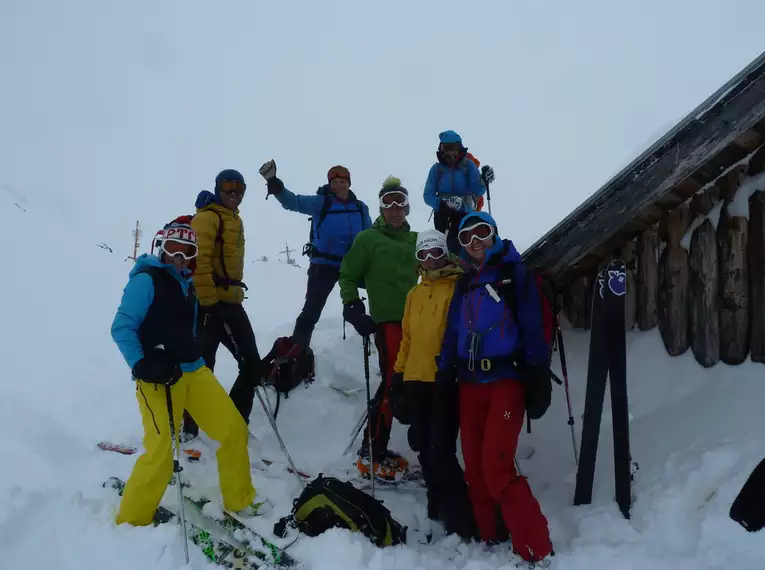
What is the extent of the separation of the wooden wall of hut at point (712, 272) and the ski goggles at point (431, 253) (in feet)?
7.73

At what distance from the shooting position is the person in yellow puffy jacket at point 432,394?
457cm

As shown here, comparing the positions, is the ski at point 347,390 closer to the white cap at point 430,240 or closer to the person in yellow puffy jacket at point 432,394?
the person in yellow puffy jacket at point 432,394

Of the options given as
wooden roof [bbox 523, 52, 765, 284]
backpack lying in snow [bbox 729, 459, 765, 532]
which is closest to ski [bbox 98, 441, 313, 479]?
wooden roof [bbox 523, 52, 765, 284]

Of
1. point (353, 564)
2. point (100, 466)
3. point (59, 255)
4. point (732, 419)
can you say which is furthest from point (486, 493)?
point (59, 255)

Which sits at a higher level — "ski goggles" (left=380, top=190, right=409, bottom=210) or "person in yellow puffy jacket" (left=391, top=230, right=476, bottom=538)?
"ski goggles" (left=380, top=190, right=409, bottom=210)

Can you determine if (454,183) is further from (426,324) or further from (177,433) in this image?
(177,433)

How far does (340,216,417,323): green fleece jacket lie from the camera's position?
227 inches

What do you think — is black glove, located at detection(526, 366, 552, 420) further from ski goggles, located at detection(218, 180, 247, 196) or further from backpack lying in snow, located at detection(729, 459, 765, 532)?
ski goggles, located at detection(218, 180, 247, 196)

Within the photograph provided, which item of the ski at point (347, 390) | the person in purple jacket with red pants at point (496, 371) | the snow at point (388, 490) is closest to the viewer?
the snow at point (388, 490)

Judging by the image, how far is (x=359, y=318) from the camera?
570 cm

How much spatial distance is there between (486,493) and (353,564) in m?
1.20

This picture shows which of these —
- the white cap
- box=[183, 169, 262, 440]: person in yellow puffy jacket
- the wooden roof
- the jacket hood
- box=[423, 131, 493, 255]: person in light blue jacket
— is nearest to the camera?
the wooden roof

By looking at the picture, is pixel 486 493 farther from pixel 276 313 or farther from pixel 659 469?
pixel 276 313

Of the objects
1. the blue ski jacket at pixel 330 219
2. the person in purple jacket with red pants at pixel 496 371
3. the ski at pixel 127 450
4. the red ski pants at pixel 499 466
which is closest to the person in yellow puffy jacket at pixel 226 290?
the ski at pixel 127 450
